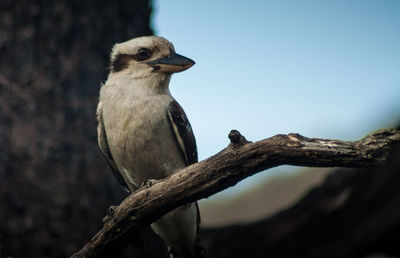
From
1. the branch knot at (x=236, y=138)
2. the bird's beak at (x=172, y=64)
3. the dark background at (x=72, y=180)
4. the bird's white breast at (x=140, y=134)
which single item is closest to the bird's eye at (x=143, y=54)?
the bird's beak at (x=172, y=64)

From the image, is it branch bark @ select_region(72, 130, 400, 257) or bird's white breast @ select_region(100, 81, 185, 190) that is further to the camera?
bird's white breast @ select_region(100, 81, 185, 190)

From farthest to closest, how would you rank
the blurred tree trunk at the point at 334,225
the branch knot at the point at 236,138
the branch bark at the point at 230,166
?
1. the blurred tree trunk at the point at 334,225
2. the branch knot at the point at 236,138
3. the branch bark at the point at 230,166

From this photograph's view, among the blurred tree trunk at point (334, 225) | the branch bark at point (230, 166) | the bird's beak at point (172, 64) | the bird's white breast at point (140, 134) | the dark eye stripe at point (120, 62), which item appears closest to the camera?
the branch bark at point (230, 166)

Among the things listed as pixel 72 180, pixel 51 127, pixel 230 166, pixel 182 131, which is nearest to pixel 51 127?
pixel 51 127

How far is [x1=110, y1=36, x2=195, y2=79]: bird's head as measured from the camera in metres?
4.21

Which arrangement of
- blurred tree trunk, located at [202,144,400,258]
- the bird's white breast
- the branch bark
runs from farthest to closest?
blurred tree trunk, located at [202,144,400,258], the bird's white breast, the branch bark

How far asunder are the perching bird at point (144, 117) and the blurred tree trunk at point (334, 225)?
741 millimetres

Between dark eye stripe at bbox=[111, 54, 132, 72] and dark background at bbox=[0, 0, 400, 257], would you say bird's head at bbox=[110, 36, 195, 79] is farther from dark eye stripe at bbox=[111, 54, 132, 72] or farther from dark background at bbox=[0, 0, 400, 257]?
dark background at bbox=[0, 0, 400, 257]

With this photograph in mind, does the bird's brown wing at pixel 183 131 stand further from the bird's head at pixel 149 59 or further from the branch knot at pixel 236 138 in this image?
the branch knot at pixel 236 138

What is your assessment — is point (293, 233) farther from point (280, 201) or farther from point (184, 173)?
point (184, 173)

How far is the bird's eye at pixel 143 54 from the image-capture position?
436cm

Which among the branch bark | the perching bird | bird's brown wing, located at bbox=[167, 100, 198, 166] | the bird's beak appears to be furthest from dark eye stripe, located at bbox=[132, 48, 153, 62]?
the branch bark

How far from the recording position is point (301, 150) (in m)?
2.60

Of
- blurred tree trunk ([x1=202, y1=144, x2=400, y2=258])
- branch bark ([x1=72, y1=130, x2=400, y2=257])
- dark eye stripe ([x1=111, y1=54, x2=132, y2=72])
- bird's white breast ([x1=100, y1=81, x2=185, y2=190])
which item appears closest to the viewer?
branch bark ([x1=72, y1=130, x2=400, y2=257])
